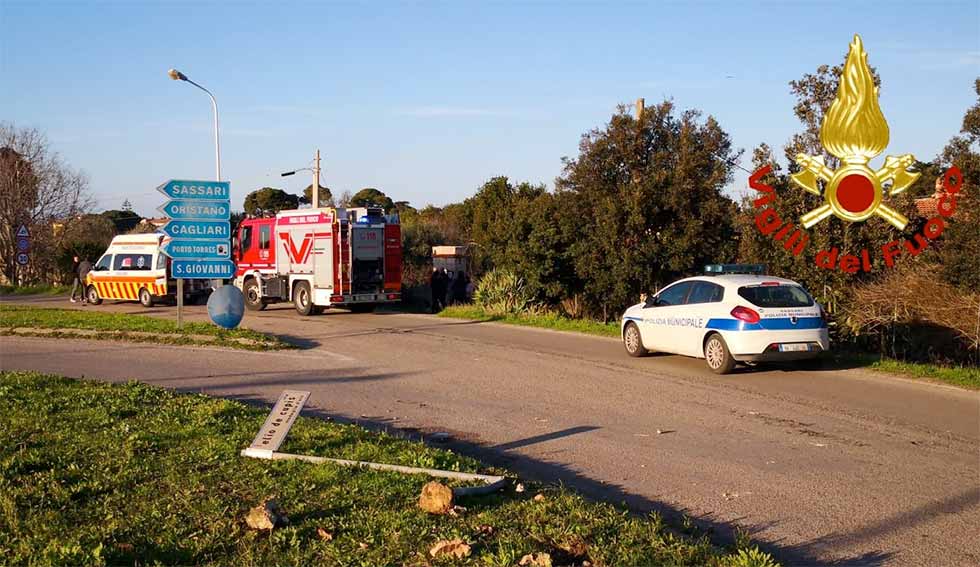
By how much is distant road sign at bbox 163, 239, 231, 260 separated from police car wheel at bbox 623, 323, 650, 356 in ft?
26.3

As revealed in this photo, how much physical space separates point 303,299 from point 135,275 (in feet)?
24.0

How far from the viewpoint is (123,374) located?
1349cm

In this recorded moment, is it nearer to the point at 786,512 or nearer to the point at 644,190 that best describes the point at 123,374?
the point at 786,512

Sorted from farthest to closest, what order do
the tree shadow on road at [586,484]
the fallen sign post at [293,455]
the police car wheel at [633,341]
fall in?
the police car wheel at [633,341]
the fallen sign post at [293,455]
the tree shadow on road at [586,484]

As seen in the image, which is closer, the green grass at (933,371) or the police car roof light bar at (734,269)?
the green grass at (933,371)

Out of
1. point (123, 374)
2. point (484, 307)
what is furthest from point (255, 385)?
point (484, 307)

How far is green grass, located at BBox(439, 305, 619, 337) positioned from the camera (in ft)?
66.6

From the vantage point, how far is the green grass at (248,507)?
17.1ft

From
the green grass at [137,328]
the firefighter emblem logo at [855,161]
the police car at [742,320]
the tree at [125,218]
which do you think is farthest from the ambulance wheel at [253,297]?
the tree at [125,218]

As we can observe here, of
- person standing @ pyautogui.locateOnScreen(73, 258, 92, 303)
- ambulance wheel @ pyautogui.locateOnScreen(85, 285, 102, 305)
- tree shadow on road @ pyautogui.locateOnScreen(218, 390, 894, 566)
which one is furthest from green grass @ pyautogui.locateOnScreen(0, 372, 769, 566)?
person standing @ pyautogui.locateOnScreen(73, 258, 92, 303)

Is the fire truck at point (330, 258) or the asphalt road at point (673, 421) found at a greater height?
the fire truck at point (330, 258)

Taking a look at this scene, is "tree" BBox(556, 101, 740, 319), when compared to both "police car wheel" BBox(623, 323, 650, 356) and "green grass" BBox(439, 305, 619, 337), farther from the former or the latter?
"police car wheel" BBox(623, 323, 650, 356)

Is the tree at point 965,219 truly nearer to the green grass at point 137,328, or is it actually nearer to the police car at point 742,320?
the police car at point 742,320

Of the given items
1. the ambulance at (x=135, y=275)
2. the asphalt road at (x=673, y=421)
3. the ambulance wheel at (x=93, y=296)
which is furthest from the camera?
the ambulance wheel at (x=93, y=296)
